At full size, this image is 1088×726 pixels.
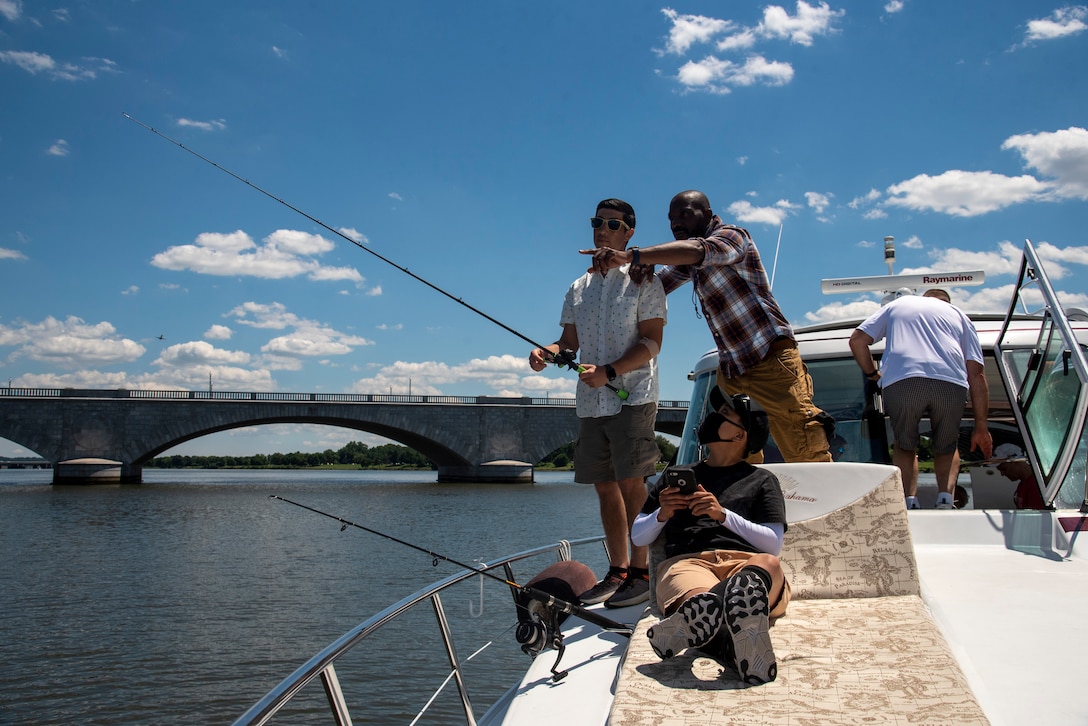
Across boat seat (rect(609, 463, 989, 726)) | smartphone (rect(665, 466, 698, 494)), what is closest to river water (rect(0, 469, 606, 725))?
Result: smartphone (rect(665, 466, 698, 494))

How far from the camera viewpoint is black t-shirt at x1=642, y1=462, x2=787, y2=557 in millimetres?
2785

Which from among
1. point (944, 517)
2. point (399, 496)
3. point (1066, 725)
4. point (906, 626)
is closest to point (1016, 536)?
point (944, 517)

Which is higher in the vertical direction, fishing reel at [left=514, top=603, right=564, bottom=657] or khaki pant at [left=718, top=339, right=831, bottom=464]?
khaki pant at [left=718, top=339, right=831, bottom=464]

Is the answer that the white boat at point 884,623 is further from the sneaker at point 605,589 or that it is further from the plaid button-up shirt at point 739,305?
the plaid button-up shirt at point 739,305

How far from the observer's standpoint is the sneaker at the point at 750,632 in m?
2.14

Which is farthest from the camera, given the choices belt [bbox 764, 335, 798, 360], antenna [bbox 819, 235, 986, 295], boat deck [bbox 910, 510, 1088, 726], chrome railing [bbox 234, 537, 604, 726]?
antenna [bbox 819, 235, 986, 295]

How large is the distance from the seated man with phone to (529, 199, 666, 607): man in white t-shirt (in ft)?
2.03

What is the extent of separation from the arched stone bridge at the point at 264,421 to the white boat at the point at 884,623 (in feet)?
147

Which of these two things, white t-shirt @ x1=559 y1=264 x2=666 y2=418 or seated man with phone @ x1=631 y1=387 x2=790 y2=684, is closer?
seated man with phone @ x1=631 y1=387 x2=790 y2=684

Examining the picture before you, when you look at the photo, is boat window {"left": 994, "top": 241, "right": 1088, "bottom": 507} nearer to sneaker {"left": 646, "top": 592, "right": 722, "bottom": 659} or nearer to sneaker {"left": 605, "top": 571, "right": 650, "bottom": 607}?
sneaker {"left": 605, "top": 571, "right": 650, "bottom": 607}

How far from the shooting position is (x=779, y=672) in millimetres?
2211

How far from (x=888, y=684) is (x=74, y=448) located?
49.4 m

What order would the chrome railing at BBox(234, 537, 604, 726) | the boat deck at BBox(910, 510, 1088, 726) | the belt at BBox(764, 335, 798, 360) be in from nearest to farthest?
the chrome railing at BBox(234, 537, 604, 726), the boat deck at BBox(910, 510, 1088, 726), the belt at BBox(764, 335, 798, 360)

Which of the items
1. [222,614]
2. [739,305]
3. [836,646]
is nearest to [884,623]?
[836,646]
